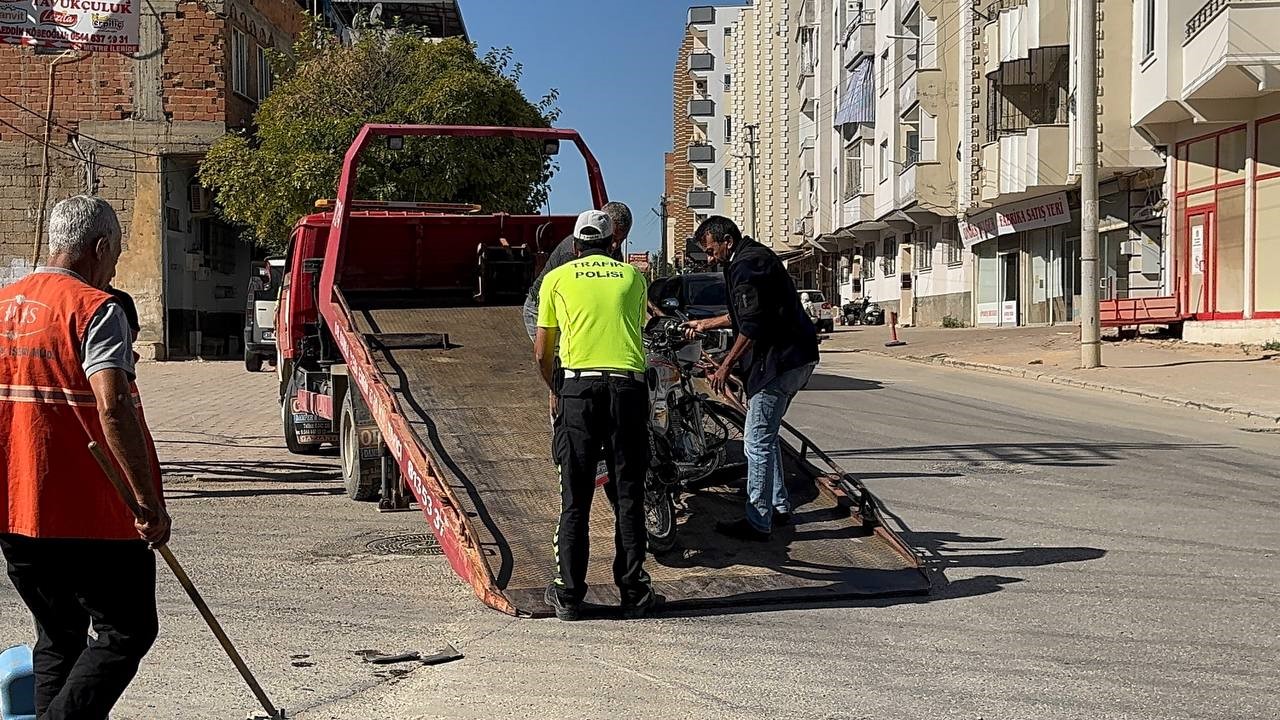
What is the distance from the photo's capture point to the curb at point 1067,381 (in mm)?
16161

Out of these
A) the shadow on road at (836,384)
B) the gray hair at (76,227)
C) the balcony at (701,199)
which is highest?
the balcony at (701,199)

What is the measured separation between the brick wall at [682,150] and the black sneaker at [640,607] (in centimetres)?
9168

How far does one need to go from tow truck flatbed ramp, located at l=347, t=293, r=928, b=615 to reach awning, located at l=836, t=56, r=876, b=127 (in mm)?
41129

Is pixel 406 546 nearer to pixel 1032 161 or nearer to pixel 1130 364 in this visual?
pixel 1130 364

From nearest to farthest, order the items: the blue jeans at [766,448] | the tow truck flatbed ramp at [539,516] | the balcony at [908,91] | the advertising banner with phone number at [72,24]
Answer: the tow truck flatbed ramp at [539,516] < the blue jeans at [766,448] < the advertising banner with phone number at [72,24] < the balcony at [908,91]

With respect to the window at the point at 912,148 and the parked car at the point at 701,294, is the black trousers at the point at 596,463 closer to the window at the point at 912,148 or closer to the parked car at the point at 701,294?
the parked car at the point at 701,294

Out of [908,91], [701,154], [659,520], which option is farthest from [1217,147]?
[701,154]

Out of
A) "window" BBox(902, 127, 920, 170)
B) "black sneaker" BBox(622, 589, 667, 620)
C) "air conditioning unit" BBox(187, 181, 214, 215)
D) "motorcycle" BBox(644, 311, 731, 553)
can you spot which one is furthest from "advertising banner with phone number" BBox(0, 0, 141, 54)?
"black sneaker" BBox(622, 589, 667, 620)

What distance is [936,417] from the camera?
622 inches

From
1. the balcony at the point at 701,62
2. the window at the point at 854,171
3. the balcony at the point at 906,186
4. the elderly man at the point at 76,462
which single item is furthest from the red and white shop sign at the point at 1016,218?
the balcony at the point at 701,62

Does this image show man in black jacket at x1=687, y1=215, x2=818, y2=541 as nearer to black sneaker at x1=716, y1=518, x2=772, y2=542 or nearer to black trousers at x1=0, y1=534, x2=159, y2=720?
black sneaker at x1=716, y1=518, x2=772, y2=542

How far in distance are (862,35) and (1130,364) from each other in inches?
1140

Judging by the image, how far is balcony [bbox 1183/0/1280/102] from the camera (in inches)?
864

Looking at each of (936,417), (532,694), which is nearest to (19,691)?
(532,694)
